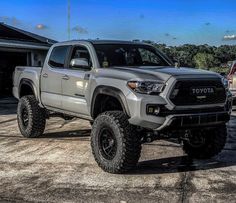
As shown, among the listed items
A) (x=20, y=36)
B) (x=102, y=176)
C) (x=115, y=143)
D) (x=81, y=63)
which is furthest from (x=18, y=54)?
(x=102, y=176)

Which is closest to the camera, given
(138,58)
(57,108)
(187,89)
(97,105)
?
(187,89)

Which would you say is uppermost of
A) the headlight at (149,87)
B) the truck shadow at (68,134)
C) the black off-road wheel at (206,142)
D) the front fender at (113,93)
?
the headlight at (149,87)

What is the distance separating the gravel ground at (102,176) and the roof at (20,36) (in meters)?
14.0

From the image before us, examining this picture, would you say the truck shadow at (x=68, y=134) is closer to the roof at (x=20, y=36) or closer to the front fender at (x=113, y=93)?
the front fender at (x=113, y=93)

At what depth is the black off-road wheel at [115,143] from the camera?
6727 millimetres

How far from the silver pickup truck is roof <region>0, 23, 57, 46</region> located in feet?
46.4

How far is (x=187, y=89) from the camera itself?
671 centimetres

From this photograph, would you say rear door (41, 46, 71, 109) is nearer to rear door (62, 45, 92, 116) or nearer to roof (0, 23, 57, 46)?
rear door (62, 45, 92, 116)

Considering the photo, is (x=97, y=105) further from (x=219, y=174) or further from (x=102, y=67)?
(x=219, y=174)

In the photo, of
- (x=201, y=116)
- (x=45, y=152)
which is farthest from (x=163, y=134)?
(x=45, y=152)

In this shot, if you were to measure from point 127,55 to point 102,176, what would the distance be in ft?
7.89

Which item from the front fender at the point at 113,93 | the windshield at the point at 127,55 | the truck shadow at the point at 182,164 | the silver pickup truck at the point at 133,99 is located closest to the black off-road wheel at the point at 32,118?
the silver pickup truck at the point at 133,99

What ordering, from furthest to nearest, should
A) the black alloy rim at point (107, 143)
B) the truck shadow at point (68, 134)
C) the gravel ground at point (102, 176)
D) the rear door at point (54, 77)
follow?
1. the truck shadow at point (68, 134)
2. the rear door at point (54, 77)
3. the black alloy rim at point (107, 143)
4. the gravel ground at point (102, 176)

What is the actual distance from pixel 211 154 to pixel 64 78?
9.44ft
